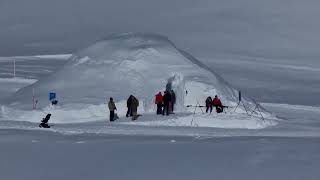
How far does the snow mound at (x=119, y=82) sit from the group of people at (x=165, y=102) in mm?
1112

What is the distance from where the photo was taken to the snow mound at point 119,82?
3128 centimetres

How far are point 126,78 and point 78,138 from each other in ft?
27.9

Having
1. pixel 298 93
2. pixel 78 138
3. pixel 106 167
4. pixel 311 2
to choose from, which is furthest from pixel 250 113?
pixel 311 2

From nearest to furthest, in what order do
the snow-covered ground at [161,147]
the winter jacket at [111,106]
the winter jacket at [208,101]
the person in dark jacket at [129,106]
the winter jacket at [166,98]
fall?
1. the snow-covered ground at [161,147]
2. the winter jacket at [111,106]
3. the person in dark jacket at [129,106]
4. the winter jacket at [166,98]
5. the winter jacket at [208,101]

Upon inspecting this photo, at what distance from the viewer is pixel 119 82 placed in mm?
33062

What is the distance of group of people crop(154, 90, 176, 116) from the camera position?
1185 inches

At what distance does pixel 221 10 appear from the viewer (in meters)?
113

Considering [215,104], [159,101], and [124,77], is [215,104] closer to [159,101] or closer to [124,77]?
[159,101]

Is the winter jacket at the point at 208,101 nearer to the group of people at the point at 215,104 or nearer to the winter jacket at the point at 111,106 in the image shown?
the group of people at the point at 215,104

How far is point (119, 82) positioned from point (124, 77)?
0.30 metres

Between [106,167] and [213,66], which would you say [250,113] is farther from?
[213,66]

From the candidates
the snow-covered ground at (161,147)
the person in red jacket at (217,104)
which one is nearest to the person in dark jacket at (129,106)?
the snow-covered ground at (161,147)

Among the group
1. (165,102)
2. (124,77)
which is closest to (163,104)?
(165,102)

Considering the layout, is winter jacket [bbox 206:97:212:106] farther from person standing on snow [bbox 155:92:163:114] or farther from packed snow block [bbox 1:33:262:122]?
person standing on snow [bbox 155:92:163:114]
